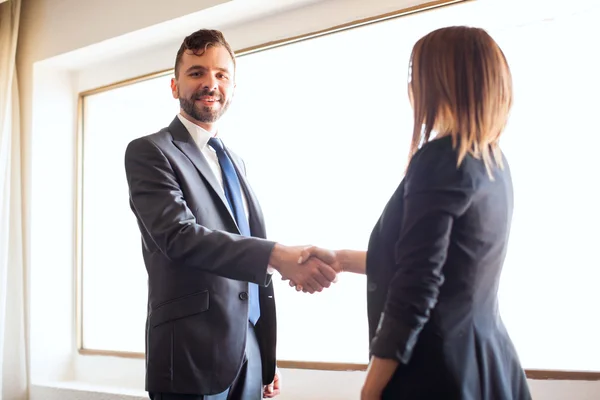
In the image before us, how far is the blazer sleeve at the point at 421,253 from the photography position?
3.74 feet

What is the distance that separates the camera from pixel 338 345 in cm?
236

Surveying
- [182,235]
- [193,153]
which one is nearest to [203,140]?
[193,153]

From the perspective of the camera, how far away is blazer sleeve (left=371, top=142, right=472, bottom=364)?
3.74ft

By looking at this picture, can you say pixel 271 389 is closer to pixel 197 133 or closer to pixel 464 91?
pixel 197 133

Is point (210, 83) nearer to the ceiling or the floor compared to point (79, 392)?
nearer to the ceiling

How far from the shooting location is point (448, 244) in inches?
45.9

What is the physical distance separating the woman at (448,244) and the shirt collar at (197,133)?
77 cm

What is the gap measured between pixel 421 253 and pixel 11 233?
8.14 feet

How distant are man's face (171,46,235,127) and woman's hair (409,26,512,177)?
0.79 m

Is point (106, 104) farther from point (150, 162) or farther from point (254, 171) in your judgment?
point (150, 162)

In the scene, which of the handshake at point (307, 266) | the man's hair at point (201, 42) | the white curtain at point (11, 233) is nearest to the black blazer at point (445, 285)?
the handshake at point (307, 266)

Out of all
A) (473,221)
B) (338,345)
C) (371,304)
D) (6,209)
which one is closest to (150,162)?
(371,304)

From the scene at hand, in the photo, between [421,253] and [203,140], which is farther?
[203,140]

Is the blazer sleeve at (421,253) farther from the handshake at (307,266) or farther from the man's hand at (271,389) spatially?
the man's hand at (271,389)
